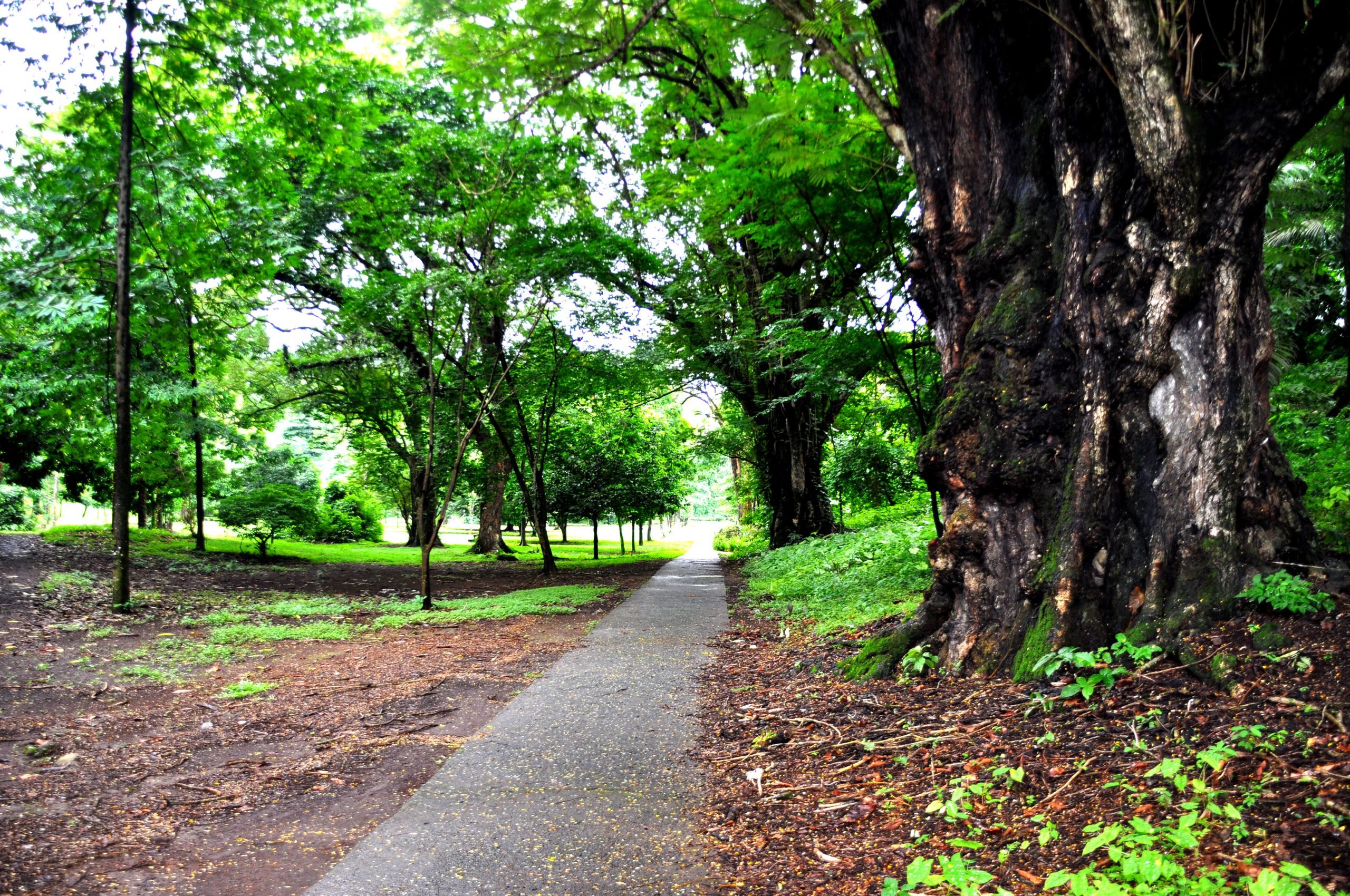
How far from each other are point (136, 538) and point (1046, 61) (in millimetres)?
21496

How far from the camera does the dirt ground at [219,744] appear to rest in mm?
3000

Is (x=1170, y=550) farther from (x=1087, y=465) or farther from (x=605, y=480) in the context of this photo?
(x=605, y=480)

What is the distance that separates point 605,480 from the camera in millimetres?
20578

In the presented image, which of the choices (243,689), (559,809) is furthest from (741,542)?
(559,809)

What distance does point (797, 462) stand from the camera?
16.3m

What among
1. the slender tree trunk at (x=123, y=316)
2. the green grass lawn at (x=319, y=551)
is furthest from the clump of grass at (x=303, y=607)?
the green grass lawn at (x=319, y=551)

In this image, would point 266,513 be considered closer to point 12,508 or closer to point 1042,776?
point 12,508

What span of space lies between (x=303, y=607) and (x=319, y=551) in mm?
12006

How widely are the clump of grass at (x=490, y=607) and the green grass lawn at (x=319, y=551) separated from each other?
637cm

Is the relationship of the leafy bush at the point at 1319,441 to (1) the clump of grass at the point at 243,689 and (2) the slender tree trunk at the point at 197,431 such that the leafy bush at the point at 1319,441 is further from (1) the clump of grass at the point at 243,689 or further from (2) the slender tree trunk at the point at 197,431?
(2) the slender tree trunk at the point at 197,431

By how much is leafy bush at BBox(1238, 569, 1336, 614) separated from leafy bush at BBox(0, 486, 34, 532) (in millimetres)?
28367

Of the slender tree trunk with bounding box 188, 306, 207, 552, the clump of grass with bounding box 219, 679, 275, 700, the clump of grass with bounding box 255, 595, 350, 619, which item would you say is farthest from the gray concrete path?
the slender tree trunk with bounding box 188, 306, 207, 552

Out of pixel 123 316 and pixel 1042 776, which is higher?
pixel 123 316

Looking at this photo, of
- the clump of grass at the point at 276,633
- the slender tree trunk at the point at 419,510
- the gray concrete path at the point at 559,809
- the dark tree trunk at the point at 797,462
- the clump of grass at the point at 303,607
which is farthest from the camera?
the dark tree trunk at the point at 797,462
